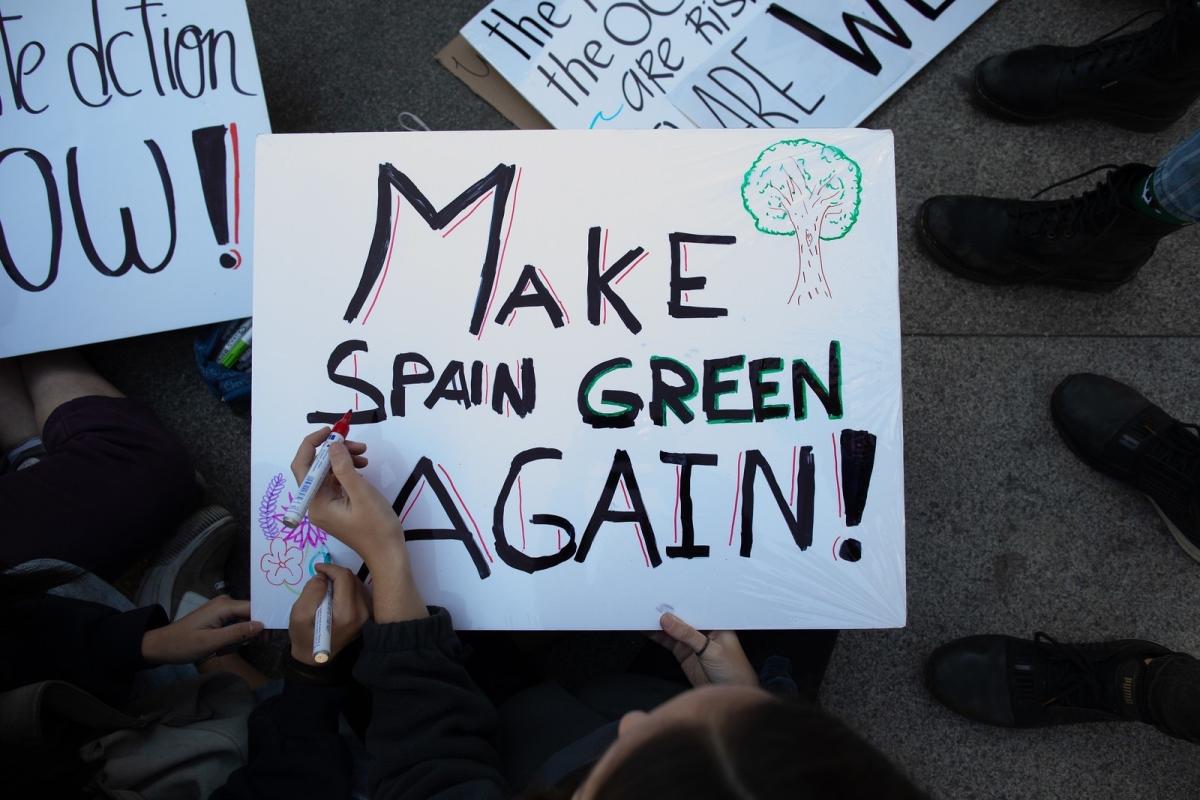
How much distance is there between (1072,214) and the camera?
0.92m

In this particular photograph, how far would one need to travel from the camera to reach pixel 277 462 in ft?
2.13

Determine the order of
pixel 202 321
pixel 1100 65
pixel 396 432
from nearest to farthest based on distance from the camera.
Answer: pixel 396 432
pixel 202 321
pixel 1100 65

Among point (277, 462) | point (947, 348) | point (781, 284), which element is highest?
point (781, 284)

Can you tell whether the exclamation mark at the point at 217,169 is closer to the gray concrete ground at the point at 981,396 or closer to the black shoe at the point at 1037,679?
the gray concrete ground at the point at 981,396

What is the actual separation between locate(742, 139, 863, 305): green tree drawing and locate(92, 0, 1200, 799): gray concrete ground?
1.35ft

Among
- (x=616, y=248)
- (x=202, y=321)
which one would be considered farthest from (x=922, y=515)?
(x=202, y=321)

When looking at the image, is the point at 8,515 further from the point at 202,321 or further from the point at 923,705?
the point at 923,705

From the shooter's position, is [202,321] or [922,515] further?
[922,515]

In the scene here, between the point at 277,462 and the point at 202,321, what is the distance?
310 millimetres

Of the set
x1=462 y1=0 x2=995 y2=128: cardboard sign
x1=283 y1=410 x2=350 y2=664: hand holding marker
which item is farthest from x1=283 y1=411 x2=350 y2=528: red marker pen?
x1=462 y1=0 x2=995 y2=128: cardboard sign

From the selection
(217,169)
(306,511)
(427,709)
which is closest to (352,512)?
(306,511)

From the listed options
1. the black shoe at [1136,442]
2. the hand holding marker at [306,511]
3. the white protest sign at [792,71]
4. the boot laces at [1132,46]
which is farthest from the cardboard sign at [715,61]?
the hand holding marker at [306,511]

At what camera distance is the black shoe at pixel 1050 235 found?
2.88 feet

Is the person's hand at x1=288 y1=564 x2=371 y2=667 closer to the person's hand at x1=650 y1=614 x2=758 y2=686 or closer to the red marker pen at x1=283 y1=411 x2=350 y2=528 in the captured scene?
the red marker pen at x1=283 y1=411 x2=350 y2=528
